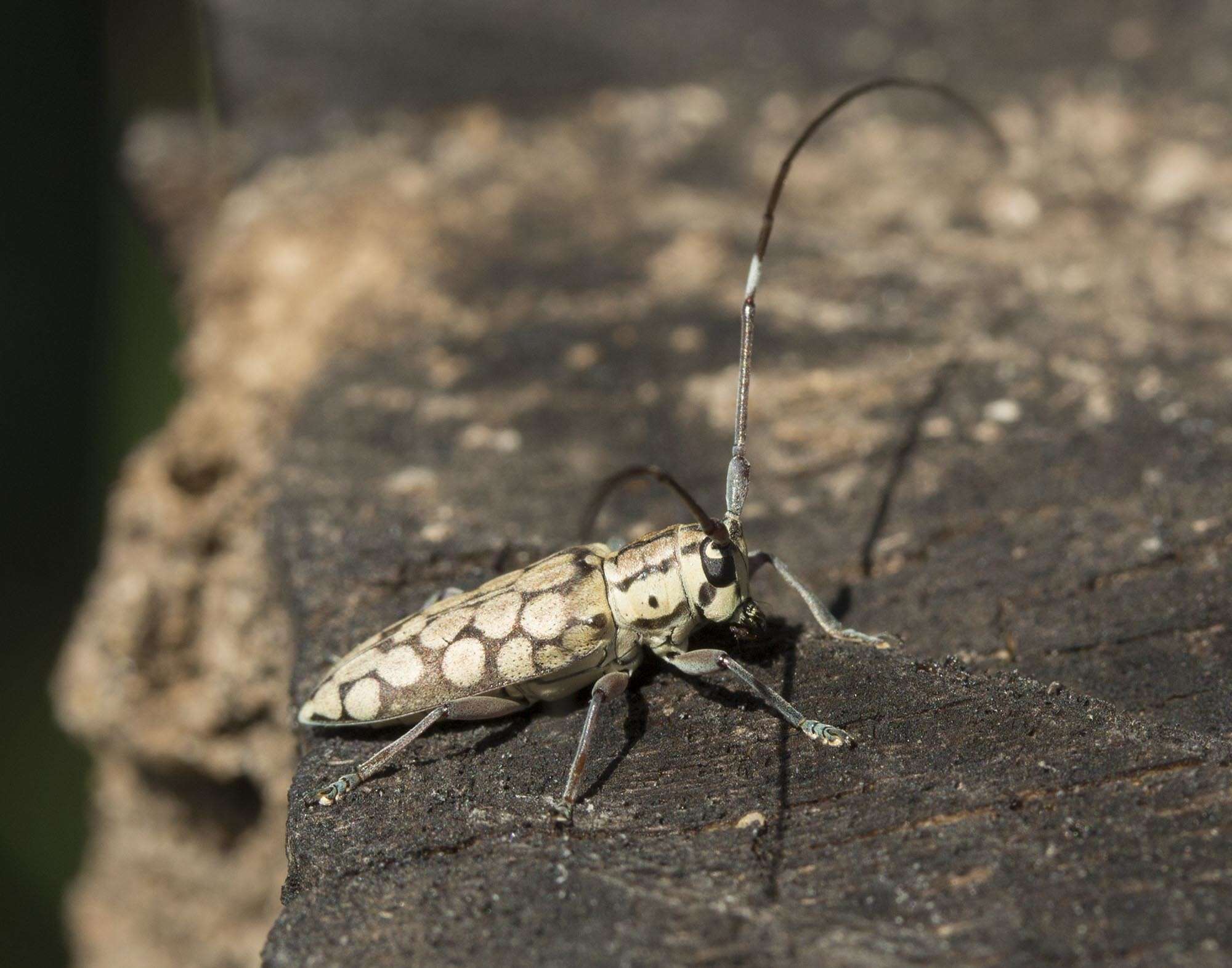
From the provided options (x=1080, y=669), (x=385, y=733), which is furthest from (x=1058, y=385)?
(x=385, y=733)

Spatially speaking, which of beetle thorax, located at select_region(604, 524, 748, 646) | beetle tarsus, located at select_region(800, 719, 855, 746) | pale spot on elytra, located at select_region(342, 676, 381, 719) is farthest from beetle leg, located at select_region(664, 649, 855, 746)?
pale spot on elytra, located at select_region(342, 676, 381, 719)

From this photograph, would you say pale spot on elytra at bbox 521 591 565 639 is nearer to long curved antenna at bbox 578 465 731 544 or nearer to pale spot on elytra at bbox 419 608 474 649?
pale spot on elytra at bbox 419 608 474 649

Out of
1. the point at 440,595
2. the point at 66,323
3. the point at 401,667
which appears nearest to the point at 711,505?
the point at 440,595

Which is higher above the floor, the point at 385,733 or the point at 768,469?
the point at 768,469

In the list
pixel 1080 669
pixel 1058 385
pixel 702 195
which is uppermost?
pixel 702 195

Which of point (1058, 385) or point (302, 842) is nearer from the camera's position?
point (302, 842)

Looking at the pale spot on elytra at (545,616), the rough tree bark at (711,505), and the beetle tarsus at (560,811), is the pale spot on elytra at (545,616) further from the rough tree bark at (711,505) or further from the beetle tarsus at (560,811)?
the beetle tarsus at (560,811)

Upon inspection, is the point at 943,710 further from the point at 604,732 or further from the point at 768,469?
the point at 768,469

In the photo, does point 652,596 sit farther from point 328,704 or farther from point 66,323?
point 66,323
